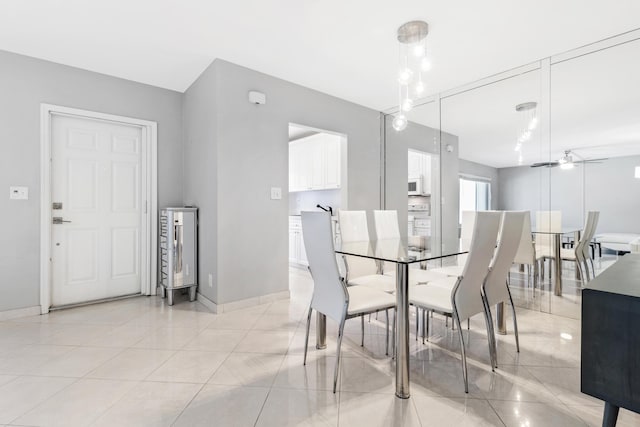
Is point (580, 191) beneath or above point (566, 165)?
beneath

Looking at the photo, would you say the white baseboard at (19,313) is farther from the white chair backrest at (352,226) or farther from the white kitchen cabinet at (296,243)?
the white kitchen cabinet at (296,243)

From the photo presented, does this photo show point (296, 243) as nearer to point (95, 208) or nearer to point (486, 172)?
point (95, 208)

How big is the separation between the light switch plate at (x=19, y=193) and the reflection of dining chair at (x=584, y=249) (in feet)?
17.3

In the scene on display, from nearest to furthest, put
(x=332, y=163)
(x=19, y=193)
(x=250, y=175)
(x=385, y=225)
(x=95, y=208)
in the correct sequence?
(x=19, y=193)
(x=385, y=225)
(x=250, y=175)
(x=95, y=208)
(x=332, y=163)

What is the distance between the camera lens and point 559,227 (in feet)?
9.75

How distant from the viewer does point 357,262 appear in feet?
8.71

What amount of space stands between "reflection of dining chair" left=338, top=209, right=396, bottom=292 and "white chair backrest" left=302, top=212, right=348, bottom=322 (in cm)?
55

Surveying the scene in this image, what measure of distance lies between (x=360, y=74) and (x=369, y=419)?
3195mm

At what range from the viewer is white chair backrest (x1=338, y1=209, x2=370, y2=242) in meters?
2.69

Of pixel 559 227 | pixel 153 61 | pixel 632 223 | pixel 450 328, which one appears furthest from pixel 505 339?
pixel 153 61

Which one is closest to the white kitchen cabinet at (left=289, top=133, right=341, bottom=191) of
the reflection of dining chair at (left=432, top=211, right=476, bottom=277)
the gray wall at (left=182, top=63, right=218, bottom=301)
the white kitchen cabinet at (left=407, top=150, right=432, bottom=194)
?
the white kitchen cabinet at (left=407, top=150, right=432, bottom=194)

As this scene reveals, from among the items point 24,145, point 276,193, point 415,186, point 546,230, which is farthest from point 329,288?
point 24,145

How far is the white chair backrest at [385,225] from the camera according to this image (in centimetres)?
305

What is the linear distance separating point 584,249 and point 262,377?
306 cm
